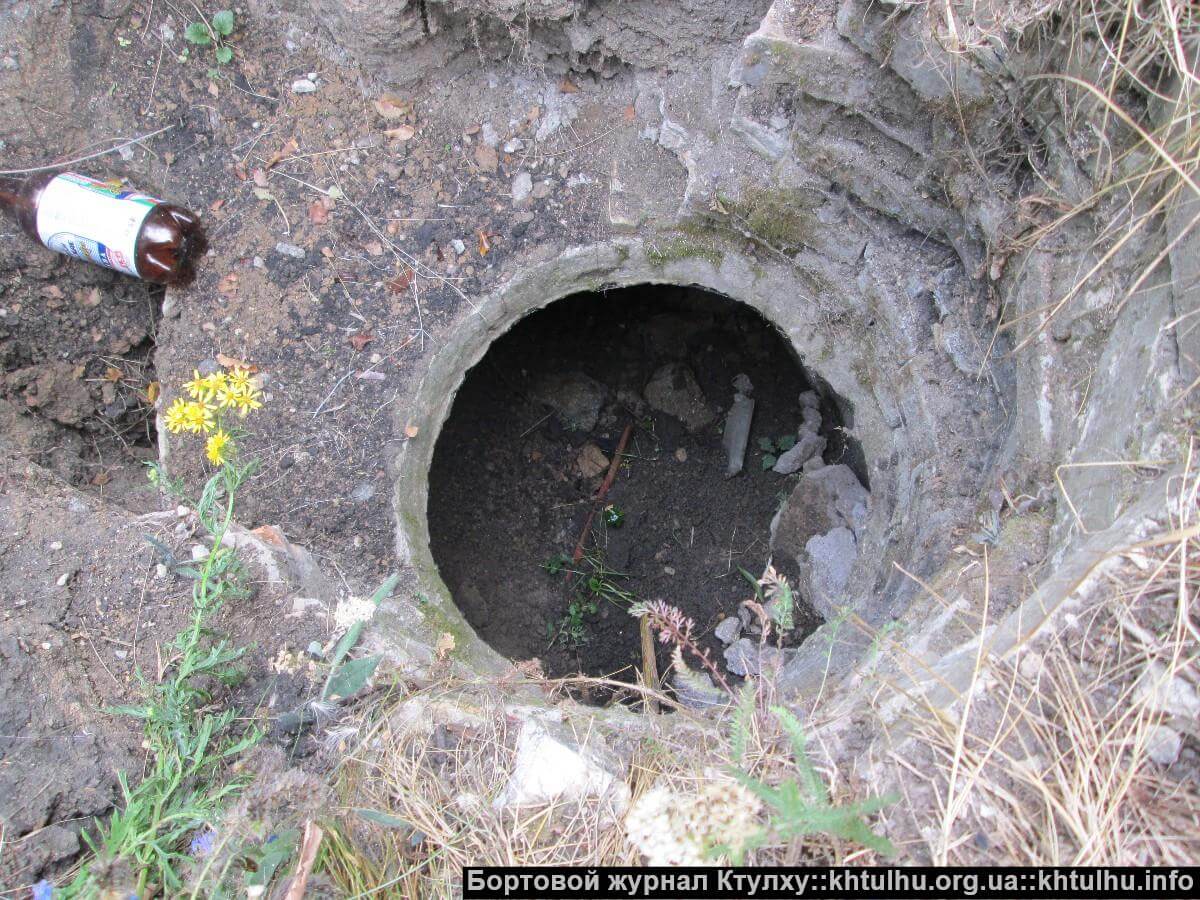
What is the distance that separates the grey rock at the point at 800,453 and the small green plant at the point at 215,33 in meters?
3.38

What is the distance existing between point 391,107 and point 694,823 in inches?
120

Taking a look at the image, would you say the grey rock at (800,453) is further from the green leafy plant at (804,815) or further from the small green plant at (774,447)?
the green leafy plant at (804,815)

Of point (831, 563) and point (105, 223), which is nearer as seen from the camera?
point (105, 223)

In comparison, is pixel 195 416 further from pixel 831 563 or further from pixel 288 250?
pixel 831 563

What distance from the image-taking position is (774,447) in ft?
15.3

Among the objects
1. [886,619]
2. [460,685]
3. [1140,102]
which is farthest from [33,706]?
[1140,102]

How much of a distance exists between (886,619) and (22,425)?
3.28 meters

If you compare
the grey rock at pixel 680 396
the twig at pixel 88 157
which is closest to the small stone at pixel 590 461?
the grey rock at pixel 680 396

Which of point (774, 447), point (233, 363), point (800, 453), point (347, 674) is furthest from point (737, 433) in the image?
point (347, 674)

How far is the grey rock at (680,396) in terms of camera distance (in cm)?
484

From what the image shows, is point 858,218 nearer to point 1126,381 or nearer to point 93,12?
point 1126,381

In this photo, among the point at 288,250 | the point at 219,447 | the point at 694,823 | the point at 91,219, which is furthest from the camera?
the point at 288,250

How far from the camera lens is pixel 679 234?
336 cm

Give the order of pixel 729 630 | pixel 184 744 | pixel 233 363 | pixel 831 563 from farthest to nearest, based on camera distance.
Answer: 1. pixel 729 630
2. pixel 831 563
3. pixel 233 363
4. pixel 184 744
